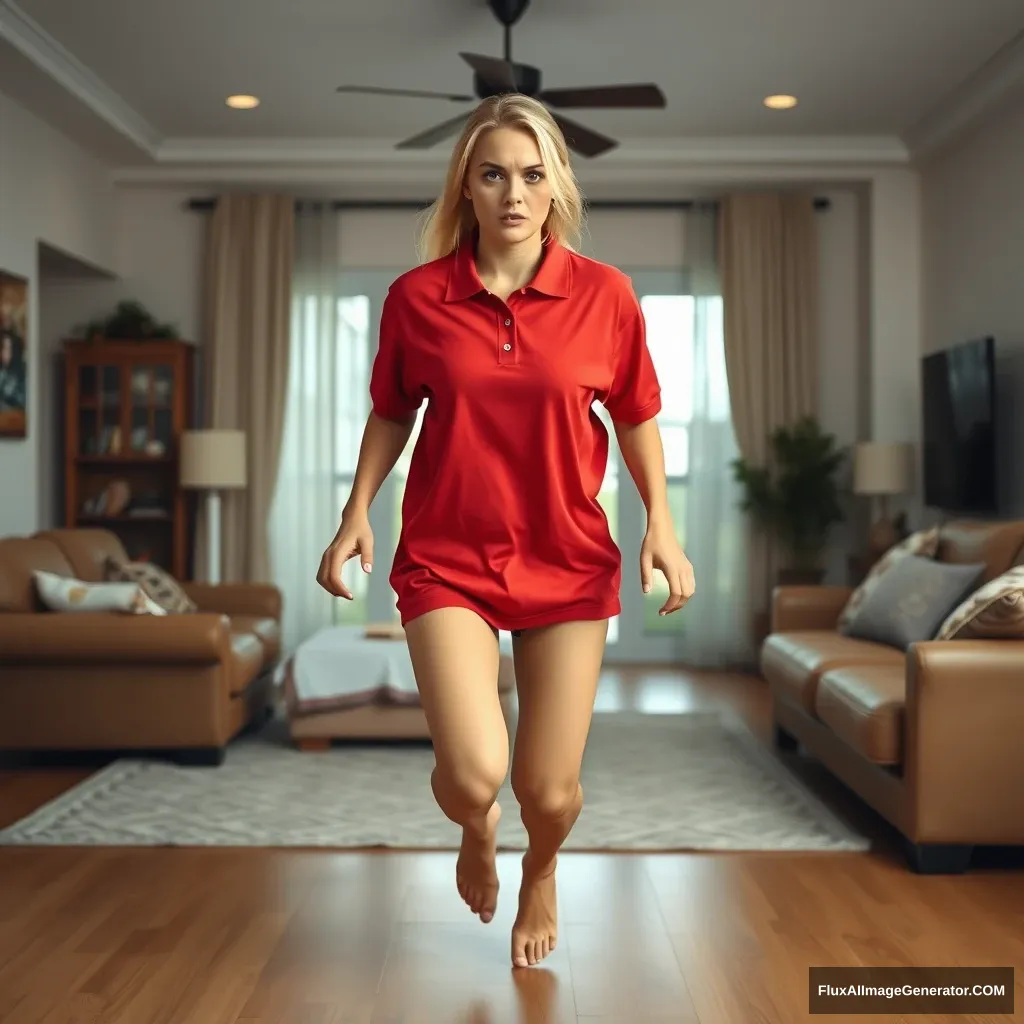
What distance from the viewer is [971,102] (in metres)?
6.27

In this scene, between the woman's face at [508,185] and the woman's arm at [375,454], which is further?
the woman's arm at [375,454]

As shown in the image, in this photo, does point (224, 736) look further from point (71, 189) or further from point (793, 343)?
point (793, 343)

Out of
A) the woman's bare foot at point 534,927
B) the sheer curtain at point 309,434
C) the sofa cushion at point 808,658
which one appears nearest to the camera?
the woman's bare foot at point 534,927

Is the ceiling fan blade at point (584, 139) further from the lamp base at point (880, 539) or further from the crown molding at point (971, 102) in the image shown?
the lamp base at point (880, 539)

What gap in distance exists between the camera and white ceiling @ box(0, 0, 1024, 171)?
5293 millimetres

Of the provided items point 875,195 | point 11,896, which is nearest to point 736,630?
point 875,195

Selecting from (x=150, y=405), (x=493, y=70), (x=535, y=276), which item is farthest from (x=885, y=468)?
(x=535, y=276)

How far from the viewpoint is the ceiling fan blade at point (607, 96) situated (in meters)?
4.74

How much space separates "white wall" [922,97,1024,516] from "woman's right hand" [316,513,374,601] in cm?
448

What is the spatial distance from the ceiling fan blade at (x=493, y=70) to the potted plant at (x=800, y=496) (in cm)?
351

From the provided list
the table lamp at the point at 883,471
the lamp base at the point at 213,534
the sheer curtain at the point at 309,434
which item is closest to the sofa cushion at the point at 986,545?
the table lamp at the point at 883,471

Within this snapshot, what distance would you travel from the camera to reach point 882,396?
7.58 m

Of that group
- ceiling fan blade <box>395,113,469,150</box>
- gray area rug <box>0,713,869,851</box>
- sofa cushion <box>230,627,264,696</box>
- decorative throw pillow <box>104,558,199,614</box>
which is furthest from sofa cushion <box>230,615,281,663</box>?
ceiling fan blade <box>395,113,469,150</box>

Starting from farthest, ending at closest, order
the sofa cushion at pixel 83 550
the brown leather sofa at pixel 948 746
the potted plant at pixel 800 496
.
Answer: the potted plant at pixel 800 496 → the sofa cushion at pixel 83 550 → the brown leather sofa at pixel 948 746
